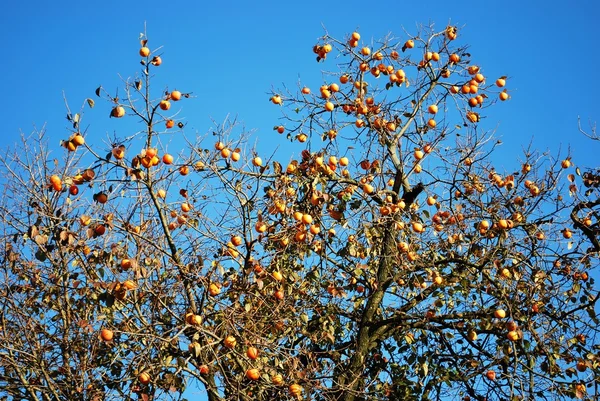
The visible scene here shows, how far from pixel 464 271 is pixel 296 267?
135 cm

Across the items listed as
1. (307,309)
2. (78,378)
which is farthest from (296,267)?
(78,378)

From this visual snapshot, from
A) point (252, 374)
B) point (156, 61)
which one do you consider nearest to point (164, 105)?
point (156, 61)

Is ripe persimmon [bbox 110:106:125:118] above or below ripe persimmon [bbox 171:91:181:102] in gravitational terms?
below

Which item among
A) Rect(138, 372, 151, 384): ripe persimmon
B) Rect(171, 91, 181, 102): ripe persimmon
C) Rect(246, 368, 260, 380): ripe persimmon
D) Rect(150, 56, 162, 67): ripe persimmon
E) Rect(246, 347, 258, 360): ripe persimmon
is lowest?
Rect(138, 372, 151, 384): ripe persimmon

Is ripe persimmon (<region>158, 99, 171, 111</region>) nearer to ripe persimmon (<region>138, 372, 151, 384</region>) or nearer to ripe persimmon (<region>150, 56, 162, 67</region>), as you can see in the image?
ripe persimmon (<region>150, 56, 162, 67</region>)

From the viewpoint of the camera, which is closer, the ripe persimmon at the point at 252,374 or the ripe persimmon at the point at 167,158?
the ripe persimmon at the point at 252,374

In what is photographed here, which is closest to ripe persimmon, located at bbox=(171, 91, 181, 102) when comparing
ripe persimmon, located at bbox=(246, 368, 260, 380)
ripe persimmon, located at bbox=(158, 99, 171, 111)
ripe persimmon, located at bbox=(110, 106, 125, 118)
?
ripe persimmon, located at bbox=(158, 99, 171, 111)

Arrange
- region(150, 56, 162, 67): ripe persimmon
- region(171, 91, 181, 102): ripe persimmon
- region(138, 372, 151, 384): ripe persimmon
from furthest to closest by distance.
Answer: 1. region(171, 91, 181, 102): ripe persimmon
2. region(150, 56, 162, 67): ripe persimmon
3. region(138, 372, 151, 384): ripe persimmon

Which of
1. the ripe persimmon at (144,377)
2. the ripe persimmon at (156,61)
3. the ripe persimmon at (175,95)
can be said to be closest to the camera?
the ripe persimmon at (144,377)

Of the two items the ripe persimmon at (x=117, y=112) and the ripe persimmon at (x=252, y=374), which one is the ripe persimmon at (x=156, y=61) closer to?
the ripe persimmon at (x=117, y=112)

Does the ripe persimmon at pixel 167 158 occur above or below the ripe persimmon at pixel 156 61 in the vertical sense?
below

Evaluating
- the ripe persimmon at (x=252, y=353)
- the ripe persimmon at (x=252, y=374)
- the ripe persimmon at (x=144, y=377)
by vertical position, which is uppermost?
the ripe persimmon at (x=252, y=353)

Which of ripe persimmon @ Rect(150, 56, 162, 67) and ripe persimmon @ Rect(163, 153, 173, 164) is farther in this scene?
ripe persimmon @ Rect(163, 153, 173, 164)

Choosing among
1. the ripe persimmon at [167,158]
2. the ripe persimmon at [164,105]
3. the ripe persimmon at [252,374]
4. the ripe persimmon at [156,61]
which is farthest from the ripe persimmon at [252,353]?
the ripe persimmon at [156,61]
